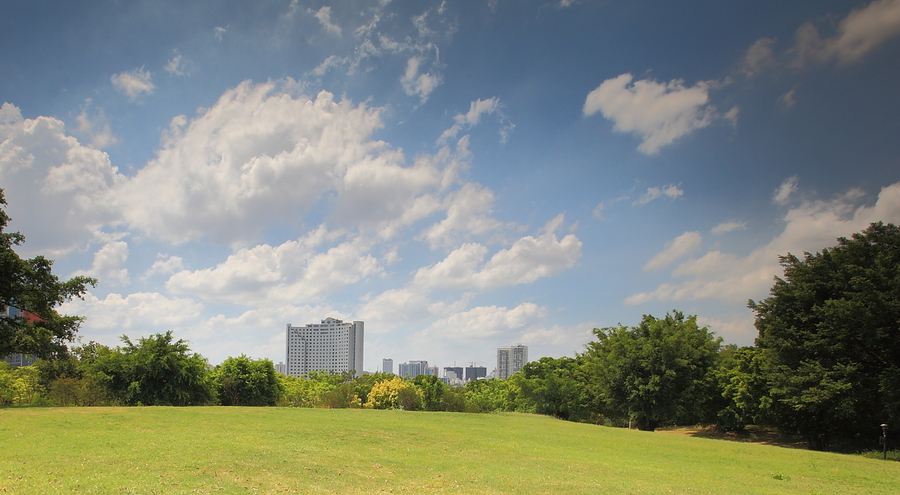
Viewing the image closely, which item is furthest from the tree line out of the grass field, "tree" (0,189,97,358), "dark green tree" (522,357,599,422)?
the grass field

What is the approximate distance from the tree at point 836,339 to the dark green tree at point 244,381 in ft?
119

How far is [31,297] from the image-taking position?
25781mm

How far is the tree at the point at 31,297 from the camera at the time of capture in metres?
25.5

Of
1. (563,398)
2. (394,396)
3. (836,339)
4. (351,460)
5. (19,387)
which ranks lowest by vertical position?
(563,398)

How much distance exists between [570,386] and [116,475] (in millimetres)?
43085

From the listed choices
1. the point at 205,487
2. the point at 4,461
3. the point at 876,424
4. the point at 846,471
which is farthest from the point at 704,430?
the point at 4,461

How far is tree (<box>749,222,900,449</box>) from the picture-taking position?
2780 cm

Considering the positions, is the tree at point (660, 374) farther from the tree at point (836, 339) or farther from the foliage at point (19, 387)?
the foliage at point (19, 387)

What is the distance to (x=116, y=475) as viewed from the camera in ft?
33.7

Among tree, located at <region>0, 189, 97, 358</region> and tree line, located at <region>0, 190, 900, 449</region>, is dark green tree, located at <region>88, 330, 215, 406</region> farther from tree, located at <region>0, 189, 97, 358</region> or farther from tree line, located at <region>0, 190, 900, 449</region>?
tree, located at <region>0, 189, 97, 358</region>

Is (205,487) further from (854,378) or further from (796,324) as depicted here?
(796,324)

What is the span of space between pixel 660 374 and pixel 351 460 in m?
34.4

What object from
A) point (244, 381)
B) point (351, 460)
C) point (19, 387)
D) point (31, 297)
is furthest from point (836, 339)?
point (19, 387)

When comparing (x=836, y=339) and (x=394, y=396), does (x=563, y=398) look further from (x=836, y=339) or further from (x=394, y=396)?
(x=836, y=339)
